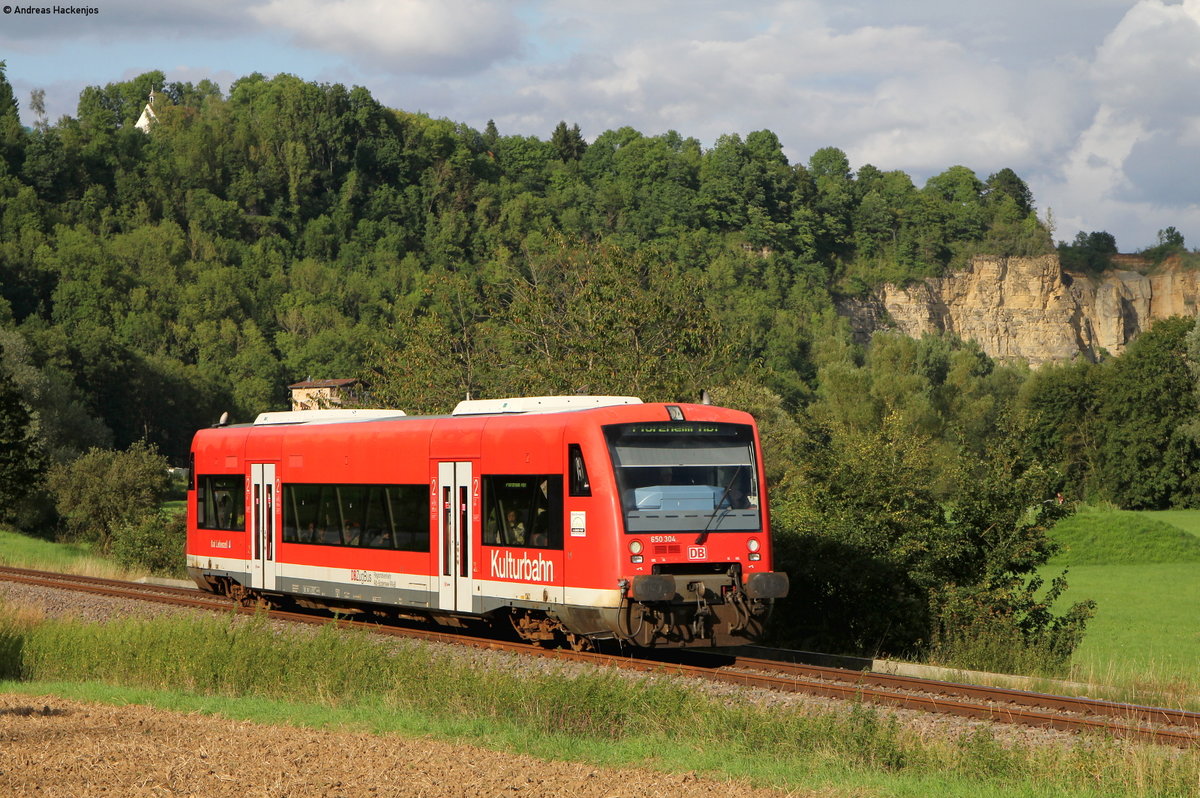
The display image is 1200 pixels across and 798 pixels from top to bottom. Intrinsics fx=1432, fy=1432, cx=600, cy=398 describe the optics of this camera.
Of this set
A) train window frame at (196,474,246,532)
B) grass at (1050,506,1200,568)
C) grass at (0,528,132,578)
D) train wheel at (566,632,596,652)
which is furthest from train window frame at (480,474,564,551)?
grass at (1050,506,1200,568)

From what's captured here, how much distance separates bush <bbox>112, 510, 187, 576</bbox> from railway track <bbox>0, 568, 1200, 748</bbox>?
1558 cm

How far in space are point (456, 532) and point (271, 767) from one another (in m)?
8.96

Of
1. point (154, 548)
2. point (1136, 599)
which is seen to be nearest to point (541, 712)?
point (154, 548)

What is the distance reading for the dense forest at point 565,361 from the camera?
21281 millimetres

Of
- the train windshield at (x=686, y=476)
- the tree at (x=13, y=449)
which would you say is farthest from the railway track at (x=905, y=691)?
the tree at (x=13, y=449)

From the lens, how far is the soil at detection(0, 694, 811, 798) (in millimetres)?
9797

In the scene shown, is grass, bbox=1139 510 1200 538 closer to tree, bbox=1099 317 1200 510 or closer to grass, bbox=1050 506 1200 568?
tree, bbox=1099 317 1200 510

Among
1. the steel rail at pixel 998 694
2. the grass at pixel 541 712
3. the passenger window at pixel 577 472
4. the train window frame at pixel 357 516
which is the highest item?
the passenger window at pixel 577 472

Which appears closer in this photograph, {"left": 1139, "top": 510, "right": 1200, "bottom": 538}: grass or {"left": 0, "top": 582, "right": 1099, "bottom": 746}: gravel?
{"left": 0, "top": 582, "right": 1099, "bottom": 746}: gravel

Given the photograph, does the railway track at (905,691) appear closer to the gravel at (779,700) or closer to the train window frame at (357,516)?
the gravel at (779,700)

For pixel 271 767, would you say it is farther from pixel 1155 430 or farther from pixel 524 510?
pixel 1155 430

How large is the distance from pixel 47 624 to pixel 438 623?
5.43 meters

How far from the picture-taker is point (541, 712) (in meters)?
12.9

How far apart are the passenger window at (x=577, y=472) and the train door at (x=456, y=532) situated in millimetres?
2245
